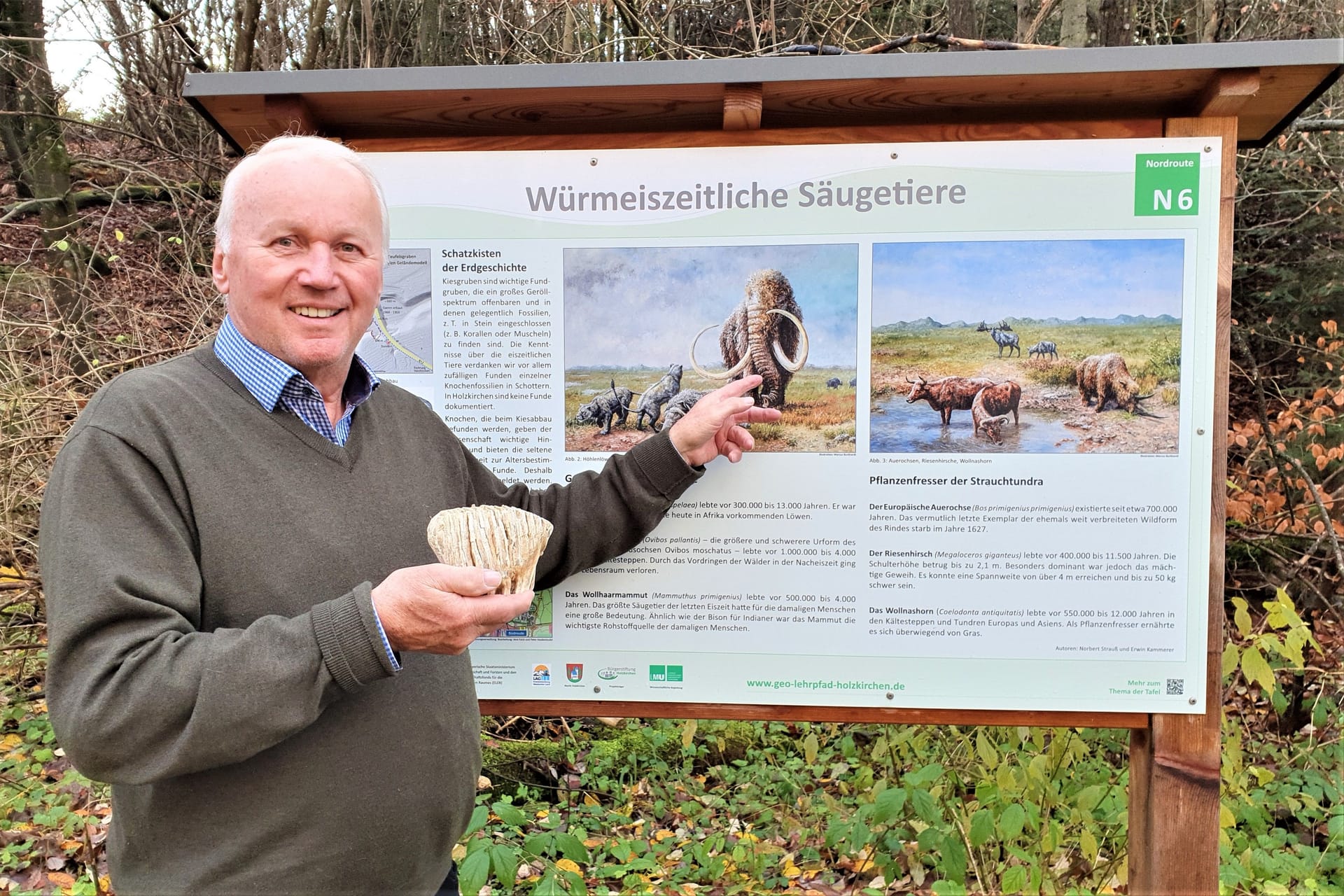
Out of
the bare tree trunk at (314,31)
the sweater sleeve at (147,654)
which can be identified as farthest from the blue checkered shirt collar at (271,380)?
the bare tree trunk at (314,31)

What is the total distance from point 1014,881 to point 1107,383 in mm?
1748

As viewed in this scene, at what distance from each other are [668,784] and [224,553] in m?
3.49

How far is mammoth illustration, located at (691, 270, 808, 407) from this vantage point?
275 cm

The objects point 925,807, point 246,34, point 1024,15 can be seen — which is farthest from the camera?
point 246,34

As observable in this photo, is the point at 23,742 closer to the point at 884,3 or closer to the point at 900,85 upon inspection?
the point at 900,85

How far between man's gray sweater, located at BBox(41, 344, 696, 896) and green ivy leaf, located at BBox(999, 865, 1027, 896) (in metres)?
1.94

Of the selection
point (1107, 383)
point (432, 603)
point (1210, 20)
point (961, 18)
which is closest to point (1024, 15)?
point (961, 18)

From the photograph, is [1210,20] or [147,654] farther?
[1210,20]

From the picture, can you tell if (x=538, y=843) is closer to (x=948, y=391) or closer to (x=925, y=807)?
(x=925, y=807)

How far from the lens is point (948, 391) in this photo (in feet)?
8.86

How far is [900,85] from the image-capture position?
258cm

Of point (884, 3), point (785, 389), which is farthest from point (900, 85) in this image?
point (884, 3)

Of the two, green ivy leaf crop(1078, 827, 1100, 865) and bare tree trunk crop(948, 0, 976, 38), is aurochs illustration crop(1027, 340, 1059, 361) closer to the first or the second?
green ivy leaf crop(1078, 827, 1100, 865)

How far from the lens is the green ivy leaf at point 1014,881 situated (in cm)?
304
